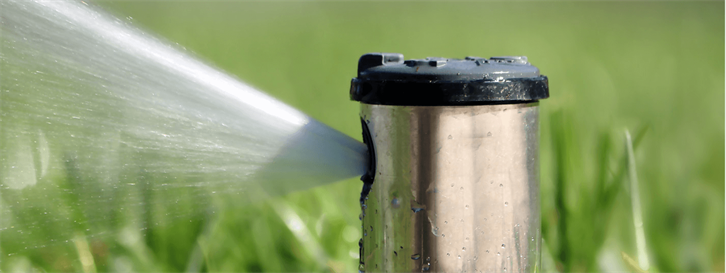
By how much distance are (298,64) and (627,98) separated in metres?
1.46

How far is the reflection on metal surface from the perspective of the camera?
0.78 meters

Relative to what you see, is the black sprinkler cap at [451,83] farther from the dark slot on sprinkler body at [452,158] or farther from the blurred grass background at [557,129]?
the blurred grass background at [557,129]

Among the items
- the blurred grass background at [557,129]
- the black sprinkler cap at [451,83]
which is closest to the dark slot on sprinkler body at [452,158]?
the black sprinkler cap at [451,83]

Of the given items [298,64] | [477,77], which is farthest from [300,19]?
[477,77]

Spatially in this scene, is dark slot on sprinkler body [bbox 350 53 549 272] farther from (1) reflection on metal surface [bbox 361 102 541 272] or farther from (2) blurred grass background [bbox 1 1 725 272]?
(2) blurred grass background [bbox 1 1 725 272]

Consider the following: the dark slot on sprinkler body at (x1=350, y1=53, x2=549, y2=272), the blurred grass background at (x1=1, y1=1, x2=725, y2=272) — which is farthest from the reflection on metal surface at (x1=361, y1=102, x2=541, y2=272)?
the blurred grass background at (x1=1, y1=1, x2=725, y2=272)

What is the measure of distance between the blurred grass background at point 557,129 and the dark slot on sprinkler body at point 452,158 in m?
0.51

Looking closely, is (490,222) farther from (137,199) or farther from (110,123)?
(137,199)

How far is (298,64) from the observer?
2.67m

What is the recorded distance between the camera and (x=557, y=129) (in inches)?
60.0

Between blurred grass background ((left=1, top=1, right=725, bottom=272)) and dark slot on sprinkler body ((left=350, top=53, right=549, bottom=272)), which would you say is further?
blurred grass background ((left=1, top=1, right=725, bottom=272))

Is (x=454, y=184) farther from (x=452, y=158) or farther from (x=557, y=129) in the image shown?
(x=557, y=129)

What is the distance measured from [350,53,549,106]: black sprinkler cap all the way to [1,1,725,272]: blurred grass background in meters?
0.50

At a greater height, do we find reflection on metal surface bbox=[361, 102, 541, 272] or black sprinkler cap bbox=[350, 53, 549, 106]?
black sprinkler cap bbox=[350, 53, 549, 106]
